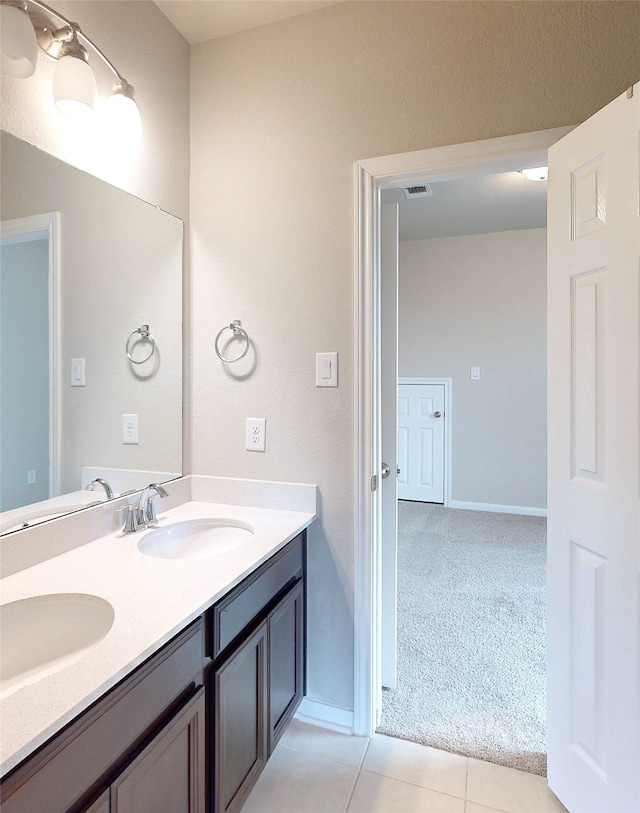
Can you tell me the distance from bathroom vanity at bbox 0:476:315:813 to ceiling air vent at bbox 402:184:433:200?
8.27 feet

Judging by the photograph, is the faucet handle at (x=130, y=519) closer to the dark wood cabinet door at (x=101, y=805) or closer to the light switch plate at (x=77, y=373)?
the light switch plate at (x=77, y=373)

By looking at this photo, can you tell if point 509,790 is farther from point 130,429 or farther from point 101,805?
point 130,429

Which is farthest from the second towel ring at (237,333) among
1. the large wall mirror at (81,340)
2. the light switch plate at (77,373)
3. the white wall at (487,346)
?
the white wall at (487,346)

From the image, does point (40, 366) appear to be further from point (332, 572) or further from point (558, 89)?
point (558, 89)

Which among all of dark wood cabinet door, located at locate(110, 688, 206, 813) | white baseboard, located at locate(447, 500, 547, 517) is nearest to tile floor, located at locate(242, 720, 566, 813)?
dark wood cabinet door, located at locate(110, 688, 206, 813)

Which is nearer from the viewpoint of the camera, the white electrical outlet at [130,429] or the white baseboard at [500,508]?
the white electrical outlet at [130,429]

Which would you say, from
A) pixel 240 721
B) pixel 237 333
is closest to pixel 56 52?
pixel 237 333

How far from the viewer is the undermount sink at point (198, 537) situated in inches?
59.4

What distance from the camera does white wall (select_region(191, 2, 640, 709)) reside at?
140 centimetres

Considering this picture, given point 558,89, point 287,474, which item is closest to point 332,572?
point 287,474

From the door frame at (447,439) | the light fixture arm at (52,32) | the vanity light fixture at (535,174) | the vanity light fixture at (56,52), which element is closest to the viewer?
the vanity light fixture at (56,52)

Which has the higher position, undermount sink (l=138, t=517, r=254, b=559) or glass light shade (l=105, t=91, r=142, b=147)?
Result: glass light shade (l=105, t=91, r=142, b=147)

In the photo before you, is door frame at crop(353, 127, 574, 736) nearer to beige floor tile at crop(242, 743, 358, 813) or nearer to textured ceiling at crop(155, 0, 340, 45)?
beige floor tile at crop(242, 743, 358, 813)

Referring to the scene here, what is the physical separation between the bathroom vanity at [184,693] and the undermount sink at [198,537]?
0.04 metres
